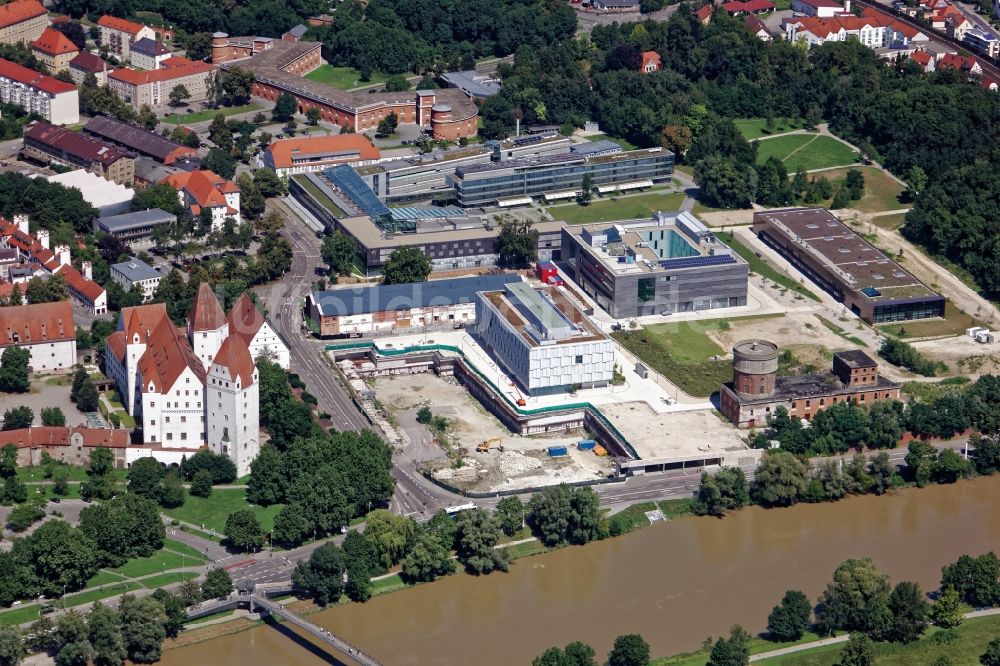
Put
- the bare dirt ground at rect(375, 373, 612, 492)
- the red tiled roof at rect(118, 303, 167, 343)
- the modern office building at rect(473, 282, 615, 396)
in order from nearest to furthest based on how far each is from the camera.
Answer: the bare dirt ground at rect(375, 373, 612, 492)
the red tiled roof at rect(118, 303, 167, 343)
the modern office building at rect(473, 282, 615, 396)

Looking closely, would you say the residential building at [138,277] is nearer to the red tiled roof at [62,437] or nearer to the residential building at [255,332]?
the residential building at [255,332]

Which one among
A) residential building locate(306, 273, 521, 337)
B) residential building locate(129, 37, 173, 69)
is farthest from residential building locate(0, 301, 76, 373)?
residential building locate(129, 37, 173, 69)

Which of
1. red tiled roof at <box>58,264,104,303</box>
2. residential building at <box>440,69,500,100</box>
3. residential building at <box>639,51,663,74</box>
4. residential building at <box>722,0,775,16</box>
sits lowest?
red tiled roof at <box>58,264,104,303</box>

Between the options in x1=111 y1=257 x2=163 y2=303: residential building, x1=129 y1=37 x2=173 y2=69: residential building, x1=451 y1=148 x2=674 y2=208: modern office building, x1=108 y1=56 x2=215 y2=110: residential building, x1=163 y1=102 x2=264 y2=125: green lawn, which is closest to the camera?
x1=111 y1=257 x2=163 y2=303: residential building

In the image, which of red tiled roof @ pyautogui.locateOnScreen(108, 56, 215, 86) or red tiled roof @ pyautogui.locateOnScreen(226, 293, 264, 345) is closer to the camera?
red tiled roof @ pyautogui.locateOnScreen(226, 293, 264, 345)

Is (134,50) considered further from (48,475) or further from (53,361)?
(48,475)

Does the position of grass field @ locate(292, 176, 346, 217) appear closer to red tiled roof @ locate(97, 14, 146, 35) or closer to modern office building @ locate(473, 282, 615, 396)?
modern office building @ locate(473, 282, 615, 396)

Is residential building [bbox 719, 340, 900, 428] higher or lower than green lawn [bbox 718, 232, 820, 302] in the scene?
higher
